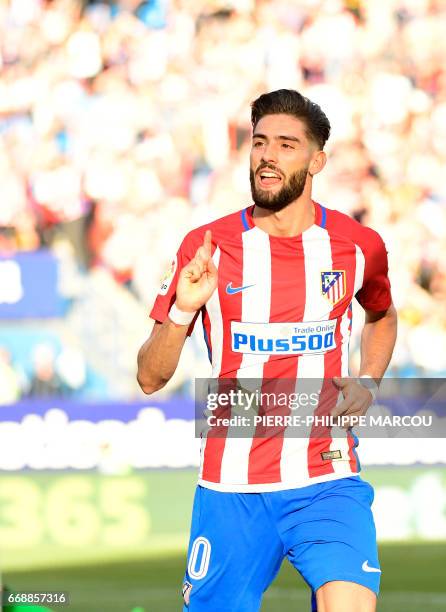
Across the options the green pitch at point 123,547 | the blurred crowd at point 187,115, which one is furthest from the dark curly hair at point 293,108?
the blurred crowd at point 187,115

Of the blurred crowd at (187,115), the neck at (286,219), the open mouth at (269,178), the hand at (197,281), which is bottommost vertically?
the hand at (197,281)

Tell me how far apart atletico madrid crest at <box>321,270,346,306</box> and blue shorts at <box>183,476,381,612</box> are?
642mm

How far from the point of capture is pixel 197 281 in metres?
3.72

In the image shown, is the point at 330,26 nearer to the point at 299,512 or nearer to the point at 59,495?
the point at 59,495

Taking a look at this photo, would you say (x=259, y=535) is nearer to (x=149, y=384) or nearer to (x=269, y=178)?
(x=149, y=384)

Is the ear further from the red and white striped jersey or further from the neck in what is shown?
the red and white striped jersey

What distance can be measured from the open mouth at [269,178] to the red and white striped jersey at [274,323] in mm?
215

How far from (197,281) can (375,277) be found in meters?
0.93

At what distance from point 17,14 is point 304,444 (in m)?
8.98

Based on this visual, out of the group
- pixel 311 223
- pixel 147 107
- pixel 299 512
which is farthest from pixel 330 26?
pixel 299 512

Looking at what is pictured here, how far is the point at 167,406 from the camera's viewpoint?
10.0 m

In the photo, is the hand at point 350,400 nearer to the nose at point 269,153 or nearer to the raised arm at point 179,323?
the raised arm at point 179,323

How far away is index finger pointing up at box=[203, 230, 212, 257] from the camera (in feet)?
12.4

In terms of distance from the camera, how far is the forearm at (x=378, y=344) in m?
4.43
